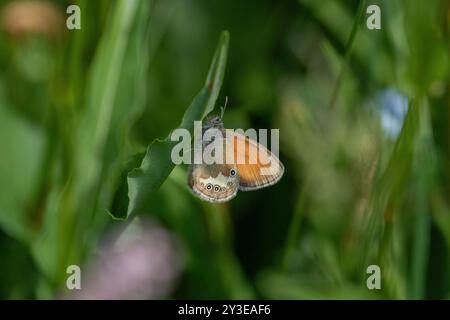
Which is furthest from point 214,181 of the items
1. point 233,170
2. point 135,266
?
point 135,266

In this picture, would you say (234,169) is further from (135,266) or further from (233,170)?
(135,266)

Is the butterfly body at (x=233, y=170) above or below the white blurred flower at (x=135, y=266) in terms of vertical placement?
above

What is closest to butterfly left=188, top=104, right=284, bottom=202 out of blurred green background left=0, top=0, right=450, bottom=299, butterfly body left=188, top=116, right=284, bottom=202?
butterfly body left=188, top=116, right=284, bottom=202

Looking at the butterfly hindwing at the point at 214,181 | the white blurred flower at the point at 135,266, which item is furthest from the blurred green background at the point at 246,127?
the butterfly hindwing at the point at 214,181

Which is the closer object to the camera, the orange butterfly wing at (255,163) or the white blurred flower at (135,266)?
the orange butterfly wing at (255,163)

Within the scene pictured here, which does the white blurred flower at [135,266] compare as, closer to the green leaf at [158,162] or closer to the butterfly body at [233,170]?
the butterfly body at [233,170]

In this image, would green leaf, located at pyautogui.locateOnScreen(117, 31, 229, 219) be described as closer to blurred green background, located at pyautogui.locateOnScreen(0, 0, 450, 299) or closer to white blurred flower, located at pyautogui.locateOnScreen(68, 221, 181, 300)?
blurred green background, located at pyautogui.locateOnScreen(0, 0, 450, 299)
